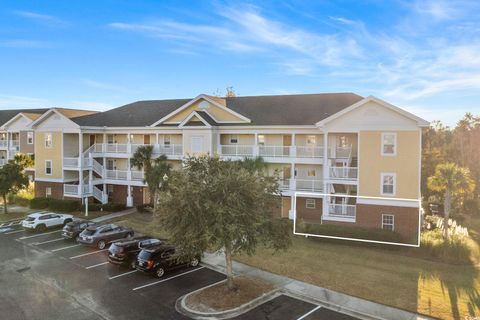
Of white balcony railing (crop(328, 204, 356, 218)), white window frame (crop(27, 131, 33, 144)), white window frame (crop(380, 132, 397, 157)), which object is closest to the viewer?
white window frame (crop(380, 132, 397, 157))

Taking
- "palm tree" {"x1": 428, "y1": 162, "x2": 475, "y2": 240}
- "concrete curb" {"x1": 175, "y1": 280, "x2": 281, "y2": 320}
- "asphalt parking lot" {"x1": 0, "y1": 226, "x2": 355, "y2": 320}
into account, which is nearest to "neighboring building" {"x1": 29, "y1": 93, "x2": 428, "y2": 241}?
"palm tree" {"x1": 428, "y1": 162, "x2": 475, "y2": 240}

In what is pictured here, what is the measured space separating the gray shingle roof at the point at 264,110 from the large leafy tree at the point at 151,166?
4.06 m

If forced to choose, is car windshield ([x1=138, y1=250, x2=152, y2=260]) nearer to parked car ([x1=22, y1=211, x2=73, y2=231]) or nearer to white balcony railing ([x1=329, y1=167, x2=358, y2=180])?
parked car ([x1=22, y1=211, x2=73, y2=231])

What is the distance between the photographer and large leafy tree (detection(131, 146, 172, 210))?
101 feet

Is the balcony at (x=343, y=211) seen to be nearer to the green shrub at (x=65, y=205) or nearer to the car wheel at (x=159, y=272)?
the car wheel at (x=159, y=272)

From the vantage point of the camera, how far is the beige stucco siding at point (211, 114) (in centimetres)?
3472

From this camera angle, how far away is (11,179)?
A: 114ft

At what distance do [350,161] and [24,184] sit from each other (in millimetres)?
30048

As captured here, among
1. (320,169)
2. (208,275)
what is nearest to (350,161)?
(320,169)

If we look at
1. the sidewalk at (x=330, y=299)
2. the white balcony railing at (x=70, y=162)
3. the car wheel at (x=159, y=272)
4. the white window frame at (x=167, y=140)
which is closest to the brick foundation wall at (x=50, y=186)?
the white balcony railing at (x=70, y=162)

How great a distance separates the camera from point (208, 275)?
19.6 metres

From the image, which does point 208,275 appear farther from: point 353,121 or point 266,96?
point 266,96

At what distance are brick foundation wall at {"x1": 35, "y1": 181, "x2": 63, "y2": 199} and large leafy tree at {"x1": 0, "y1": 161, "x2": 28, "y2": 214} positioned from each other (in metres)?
3.11

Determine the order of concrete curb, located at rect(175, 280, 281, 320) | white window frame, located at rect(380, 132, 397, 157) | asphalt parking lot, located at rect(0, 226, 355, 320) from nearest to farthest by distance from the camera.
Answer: concrete curb, located at rect(175, 280, 281, 320) < asphalt parking lot, located at rect(0, 226, 355, 320) < white window frame, located at rect(380, 132, 397, 157)
